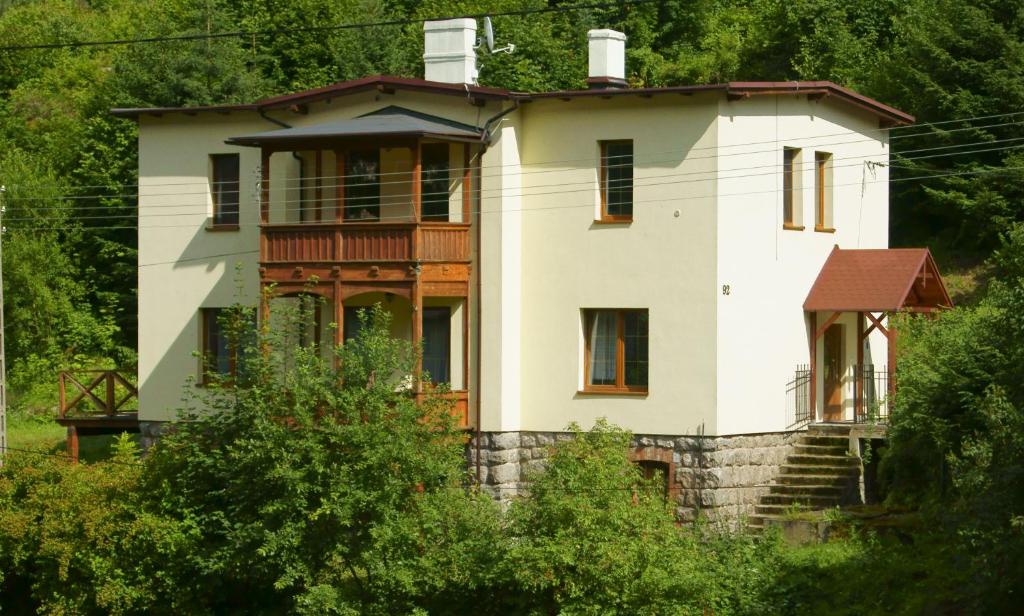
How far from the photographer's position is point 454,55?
32.1 metres

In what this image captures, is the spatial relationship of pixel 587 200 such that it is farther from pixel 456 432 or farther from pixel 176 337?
pixel 176 337

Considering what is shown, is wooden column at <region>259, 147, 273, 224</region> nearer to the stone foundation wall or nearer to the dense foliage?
the stone foundation wall

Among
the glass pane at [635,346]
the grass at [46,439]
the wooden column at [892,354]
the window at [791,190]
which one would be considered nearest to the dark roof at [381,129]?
the glass pane at [635,346]

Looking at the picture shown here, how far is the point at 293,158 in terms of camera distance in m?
32.4

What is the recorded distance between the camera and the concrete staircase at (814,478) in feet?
95.5

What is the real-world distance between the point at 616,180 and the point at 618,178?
5cm

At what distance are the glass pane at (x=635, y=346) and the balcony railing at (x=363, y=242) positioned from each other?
3328 mm

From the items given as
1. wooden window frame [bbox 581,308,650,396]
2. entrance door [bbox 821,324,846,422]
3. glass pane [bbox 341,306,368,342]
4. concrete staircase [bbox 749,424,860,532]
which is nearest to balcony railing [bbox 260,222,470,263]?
glass pane [bbox 341,306,368,342]

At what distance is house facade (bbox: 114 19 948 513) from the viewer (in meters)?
29.4

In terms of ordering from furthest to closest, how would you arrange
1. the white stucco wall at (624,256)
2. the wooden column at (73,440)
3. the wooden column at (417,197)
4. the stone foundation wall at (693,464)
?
the wooden column at (73,440)
the wooden column at (417,197)
the white stucco wall at (624,256)
the stone foundation wall at (693,464)

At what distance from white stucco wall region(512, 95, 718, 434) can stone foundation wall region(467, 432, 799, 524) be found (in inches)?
12.7


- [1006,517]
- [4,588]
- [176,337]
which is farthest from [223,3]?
[1006,517]

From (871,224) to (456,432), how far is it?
11.1 meters

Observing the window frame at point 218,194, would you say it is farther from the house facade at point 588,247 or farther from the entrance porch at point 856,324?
the entrance porch at point 856,324
